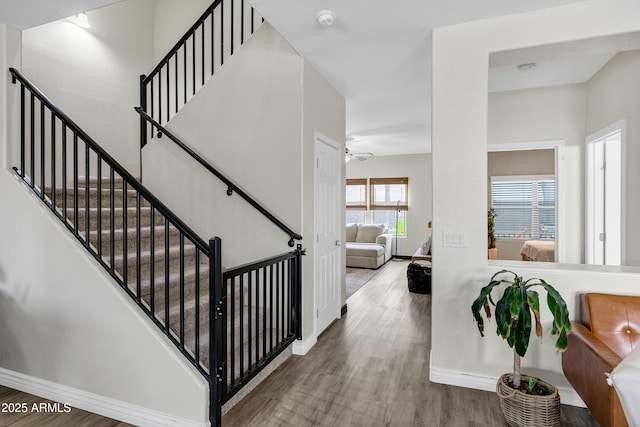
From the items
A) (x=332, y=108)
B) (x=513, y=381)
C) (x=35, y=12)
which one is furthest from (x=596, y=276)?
(x=35, y=12)

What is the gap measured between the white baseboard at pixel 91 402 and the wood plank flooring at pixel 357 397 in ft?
0.14

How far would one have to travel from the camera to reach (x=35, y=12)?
2334 millimetres

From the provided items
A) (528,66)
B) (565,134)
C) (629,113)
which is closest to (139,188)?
(528,66)

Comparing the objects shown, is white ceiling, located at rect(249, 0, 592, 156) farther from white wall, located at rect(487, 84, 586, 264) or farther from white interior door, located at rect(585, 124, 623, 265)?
A: white interior door, located at rect(585, 124, 623, 265)

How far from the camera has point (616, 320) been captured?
2041mm

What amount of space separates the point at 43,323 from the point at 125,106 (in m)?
2.86

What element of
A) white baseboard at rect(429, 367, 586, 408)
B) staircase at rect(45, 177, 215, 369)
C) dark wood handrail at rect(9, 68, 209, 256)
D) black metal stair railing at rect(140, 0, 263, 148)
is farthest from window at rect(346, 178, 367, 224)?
dark wood handrail at rect(9, 68, 209, 256)

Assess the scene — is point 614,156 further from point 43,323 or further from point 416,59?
point 43,323

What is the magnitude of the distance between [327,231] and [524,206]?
5051mm

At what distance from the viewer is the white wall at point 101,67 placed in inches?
134

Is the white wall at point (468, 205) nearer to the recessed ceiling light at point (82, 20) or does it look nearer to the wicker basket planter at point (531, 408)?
the wicker basket planter at point (531, 408)

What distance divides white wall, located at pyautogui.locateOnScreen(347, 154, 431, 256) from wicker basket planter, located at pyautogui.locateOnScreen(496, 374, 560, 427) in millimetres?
6580

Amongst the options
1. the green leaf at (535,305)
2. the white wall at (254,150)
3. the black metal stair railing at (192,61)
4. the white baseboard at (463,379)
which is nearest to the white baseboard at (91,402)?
the white wall at (254,150)

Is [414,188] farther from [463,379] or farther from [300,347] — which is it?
[463,379]
